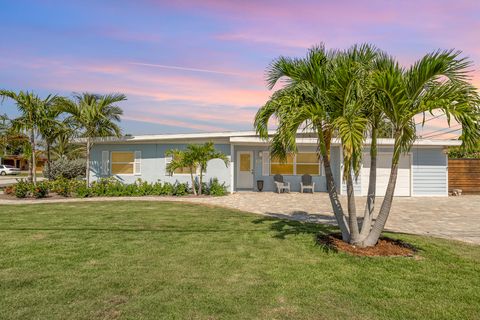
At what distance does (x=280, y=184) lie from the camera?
16375mm

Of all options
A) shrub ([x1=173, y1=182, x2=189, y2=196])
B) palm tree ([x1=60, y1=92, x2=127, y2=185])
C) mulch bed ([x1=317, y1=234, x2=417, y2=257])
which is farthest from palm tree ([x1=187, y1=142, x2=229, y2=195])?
mulch bed ([x1=317, y1=234, x2=417, y2=257])

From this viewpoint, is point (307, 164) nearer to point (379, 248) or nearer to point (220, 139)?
point (220, 139)

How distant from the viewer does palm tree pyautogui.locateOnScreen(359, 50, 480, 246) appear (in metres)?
4.92

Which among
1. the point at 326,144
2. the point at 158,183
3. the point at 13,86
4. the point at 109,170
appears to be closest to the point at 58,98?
the point at 13,86

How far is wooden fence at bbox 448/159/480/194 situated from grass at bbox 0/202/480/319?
1212 cm

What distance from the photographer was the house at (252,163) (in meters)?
15.9

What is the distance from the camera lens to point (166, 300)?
3674mm

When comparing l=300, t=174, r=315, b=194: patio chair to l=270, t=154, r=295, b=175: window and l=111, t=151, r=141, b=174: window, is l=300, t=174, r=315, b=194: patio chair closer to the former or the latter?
l=270, t=154, r=295, b=175: window

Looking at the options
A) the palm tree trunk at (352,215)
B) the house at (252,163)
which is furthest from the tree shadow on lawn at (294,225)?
the house at (252,163)

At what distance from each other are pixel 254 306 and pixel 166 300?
3.37 ft

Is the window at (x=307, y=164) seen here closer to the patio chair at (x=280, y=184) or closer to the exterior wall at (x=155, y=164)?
the patio chair at (x=280, y=184)

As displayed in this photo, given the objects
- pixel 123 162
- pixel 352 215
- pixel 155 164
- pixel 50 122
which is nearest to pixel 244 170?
pixel 155 164

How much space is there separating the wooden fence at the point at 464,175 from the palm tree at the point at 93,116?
17335 mm

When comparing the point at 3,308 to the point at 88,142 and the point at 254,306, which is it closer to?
the point at 254,306
